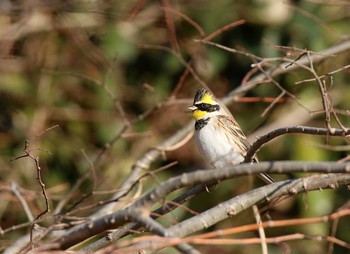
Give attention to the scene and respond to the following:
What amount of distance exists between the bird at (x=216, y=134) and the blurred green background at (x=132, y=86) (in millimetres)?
1136

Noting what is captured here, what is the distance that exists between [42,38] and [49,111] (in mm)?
649

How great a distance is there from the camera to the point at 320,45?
6316 mm

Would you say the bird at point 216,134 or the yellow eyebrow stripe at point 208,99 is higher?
the yellow eyebrow stripe at point 208,99

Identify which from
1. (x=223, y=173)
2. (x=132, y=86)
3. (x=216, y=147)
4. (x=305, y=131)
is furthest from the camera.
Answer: (x=132, y=86)

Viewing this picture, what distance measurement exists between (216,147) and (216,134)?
87 mm

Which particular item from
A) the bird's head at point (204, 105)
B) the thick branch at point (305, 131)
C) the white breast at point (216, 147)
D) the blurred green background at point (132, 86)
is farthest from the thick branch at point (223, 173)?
the blurred green background at point (132, 86)

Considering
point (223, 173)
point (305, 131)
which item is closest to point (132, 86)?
point (305, 131)

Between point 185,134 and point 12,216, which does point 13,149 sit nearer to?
point 12,216

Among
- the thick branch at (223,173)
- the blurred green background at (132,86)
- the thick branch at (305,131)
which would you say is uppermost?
the blurred green background at (132,86)

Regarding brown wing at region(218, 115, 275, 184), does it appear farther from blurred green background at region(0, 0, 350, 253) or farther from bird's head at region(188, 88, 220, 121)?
blurred green background at region(0, 0, 350, 253)

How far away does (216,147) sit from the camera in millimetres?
4906

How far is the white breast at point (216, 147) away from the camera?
16.0ft

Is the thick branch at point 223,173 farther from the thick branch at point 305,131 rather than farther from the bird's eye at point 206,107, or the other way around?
the bird's eye at point 206,107

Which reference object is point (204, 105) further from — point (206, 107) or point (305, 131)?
point (305, 131)
